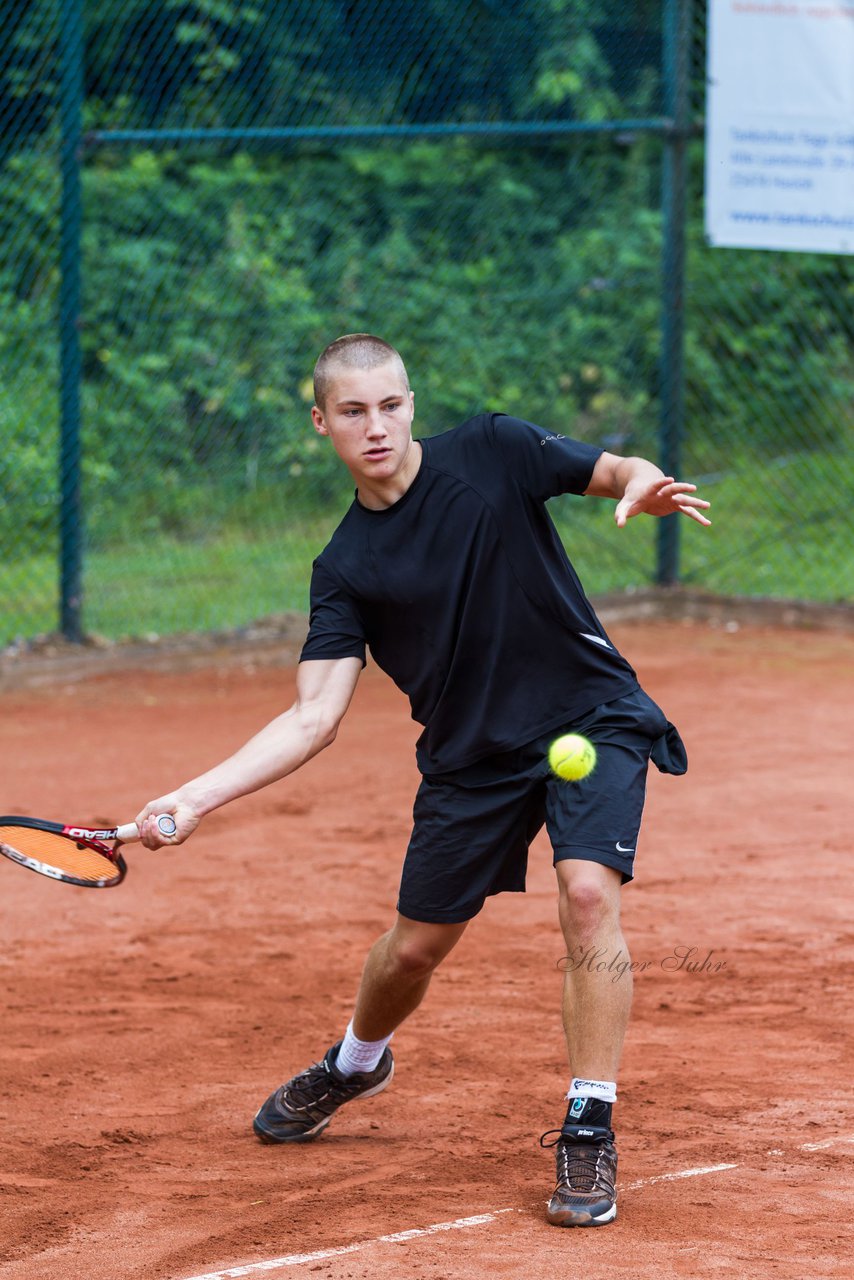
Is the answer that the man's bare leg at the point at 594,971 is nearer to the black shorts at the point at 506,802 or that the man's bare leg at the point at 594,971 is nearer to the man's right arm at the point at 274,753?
the black shorts at the point at 506,802

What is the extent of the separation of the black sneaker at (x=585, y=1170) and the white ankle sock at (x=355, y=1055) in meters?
0.62

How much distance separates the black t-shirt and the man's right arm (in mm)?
59

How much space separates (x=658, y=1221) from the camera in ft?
10.9

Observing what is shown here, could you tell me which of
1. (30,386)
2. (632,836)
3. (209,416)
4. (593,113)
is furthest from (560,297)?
(632,836)

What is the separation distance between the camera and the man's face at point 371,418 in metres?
3.63

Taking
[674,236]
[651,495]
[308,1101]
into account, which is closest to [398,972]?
[308,1101]

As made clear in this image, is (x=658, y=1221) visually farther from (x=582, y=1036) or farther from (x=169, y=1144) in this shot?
(x=169, y=1144)

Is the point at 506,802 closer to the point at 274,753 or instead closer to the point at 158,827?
the point at 274,753

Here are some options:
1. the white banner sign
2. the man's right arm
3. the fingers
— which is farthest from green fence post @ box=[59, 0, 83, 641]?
the fingers

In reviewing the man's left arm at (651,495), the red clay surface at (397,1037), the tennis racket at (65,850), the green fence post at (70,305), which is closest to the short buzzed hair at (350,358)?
the man's left arm at (651,495)

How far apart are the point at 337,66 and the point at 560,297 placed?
2.15m

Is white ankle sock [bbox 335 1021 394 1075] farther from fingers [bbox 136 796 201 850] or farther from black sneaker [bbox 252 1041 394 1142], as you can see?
fingers [bbox 136 796 201 850]

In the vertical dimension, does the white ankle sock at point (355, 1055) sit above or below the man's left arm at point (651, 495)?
below

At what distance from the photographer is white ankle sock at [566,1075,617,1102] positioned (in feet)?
11.3
